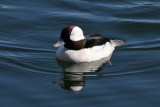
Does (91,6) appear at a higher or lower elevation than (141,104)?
higher

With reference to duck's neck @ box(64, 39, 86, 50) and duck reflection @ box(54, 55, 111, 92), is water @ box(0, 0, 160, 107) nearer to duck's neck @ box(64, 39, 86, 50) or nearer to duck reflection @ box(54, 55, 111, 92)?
duck reflection @ box(54, 55, 111, 92)

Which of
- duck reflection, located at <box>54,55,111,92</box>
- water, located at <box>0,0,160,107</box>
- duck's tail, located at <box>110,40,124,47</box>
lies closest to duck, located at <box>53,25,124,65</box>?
duck reflection, located at <box>54,55,111,92</box>

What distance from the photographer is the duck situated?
43.5 ft

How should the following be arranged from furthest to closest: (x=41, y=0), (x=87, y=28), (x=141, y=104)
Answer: (x=41, y=0) → (x=87, y=28) → (x=141, y=104)

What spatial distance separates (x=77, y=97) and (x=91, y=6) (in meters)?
8.38

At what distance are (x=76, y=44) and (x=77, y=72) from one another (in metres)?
1.02

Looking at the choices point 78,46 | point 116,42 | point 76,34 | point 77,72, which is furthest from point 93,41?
point 77,72

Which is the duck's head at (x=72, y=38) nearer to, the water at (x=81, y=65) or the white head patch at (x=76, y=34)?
the white head patch at (x=76, y=34)

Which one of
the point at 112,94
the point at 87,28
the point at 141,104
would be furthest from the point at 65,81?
the point at 87,28

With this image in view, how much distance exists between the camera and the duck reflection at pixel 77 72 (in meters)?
12.1

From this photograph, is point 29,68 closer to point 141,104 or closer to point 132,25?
point 141,104

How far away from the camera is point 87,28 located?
55.1 ft

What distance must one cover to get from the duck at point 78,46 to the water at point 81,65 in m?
0.28

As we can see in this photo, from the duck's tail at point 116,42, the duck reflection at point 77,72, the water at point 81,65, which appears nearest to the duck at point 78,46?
the duck reflection at point 77,72
